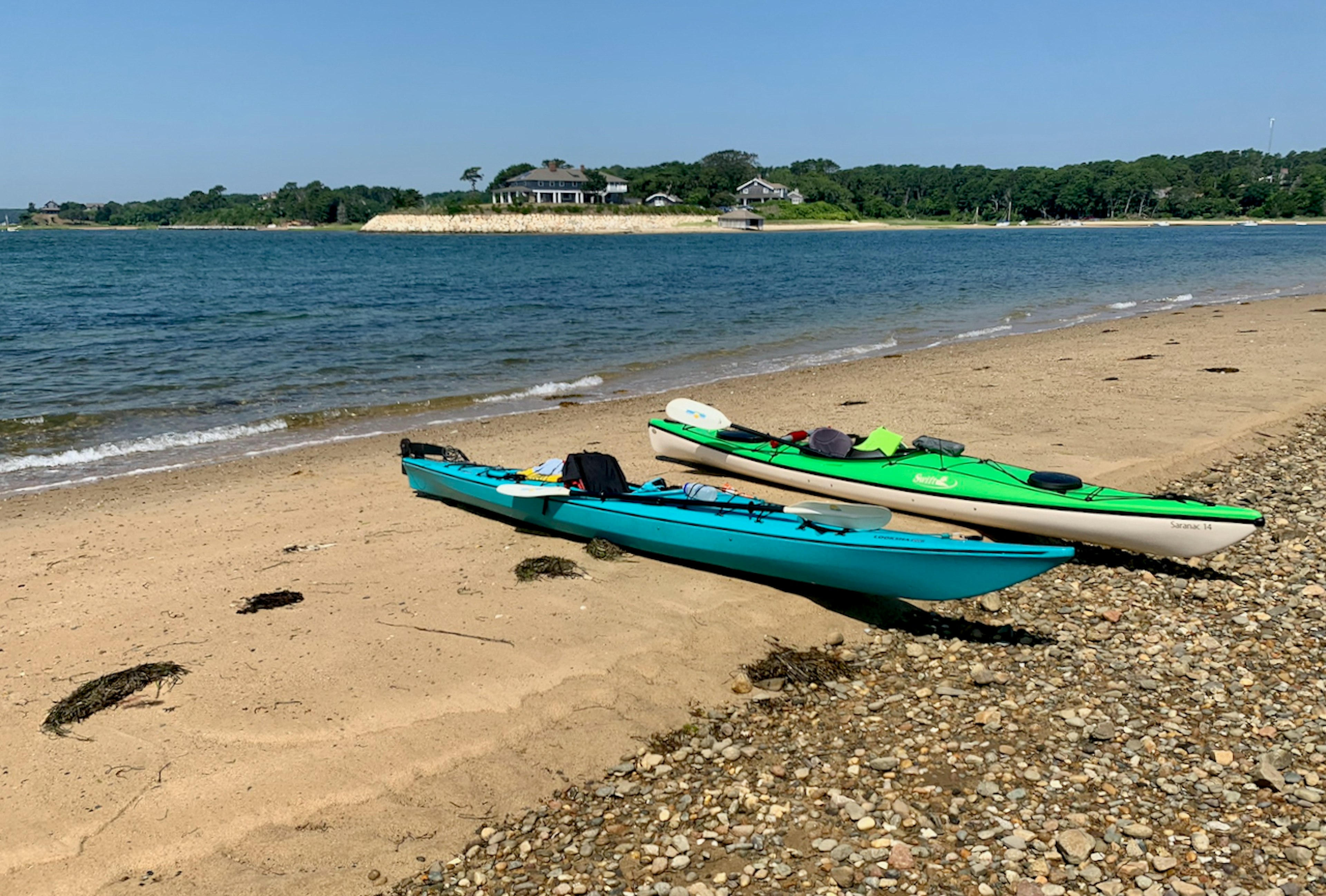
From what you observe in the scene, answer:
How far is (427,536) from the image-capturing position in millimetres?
8211

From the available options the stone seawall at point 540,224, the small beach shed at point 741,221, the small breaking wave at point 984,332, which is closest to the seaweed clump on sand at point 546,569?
the small breaking wave at point 984,332

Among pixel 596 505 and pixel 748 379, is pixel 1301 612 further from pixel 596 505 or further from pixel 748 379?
pixel 748 379

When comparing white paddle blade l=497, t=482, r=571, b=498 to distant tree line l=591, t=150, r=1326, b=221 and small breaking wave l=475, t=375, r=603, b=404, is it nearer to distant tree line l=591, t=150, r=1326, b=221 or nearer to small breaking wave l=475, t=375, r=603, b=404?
small breaking wave l=475, t=375, r=603, b=404

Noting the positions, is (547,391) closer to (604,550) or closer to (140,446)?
(140,446)

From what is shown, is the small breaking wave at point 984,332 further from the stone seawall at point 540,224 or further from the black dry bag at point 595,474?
the stone seawall at point 540,224

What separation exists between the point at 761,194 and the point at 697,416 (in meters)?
134

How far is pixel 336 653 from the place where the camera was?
588 centimetres

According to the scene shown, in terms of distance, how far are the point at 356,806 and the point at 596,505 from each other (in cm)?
346

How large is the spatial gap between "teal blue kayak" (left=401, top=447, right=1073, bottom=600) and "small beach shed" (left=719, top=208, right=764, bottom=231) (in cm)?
11877

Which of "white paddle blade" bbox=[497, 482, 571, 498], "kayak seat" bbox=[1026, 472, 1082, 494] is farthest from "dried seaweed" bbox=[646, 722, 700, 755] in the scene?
"kayak seat" bbox=[1026, 472, 1082, 494]

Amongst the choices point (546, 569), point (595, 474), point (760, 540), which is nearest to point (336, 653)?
Result: point (546, 569)

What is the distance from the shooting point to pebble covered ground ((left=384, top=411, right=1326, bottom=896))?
12.6ft

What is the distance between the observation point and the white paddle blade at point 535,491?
7707mm

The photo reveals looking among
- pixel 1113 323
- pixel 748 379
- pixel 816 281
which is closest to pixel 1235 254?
pixel 816 281
